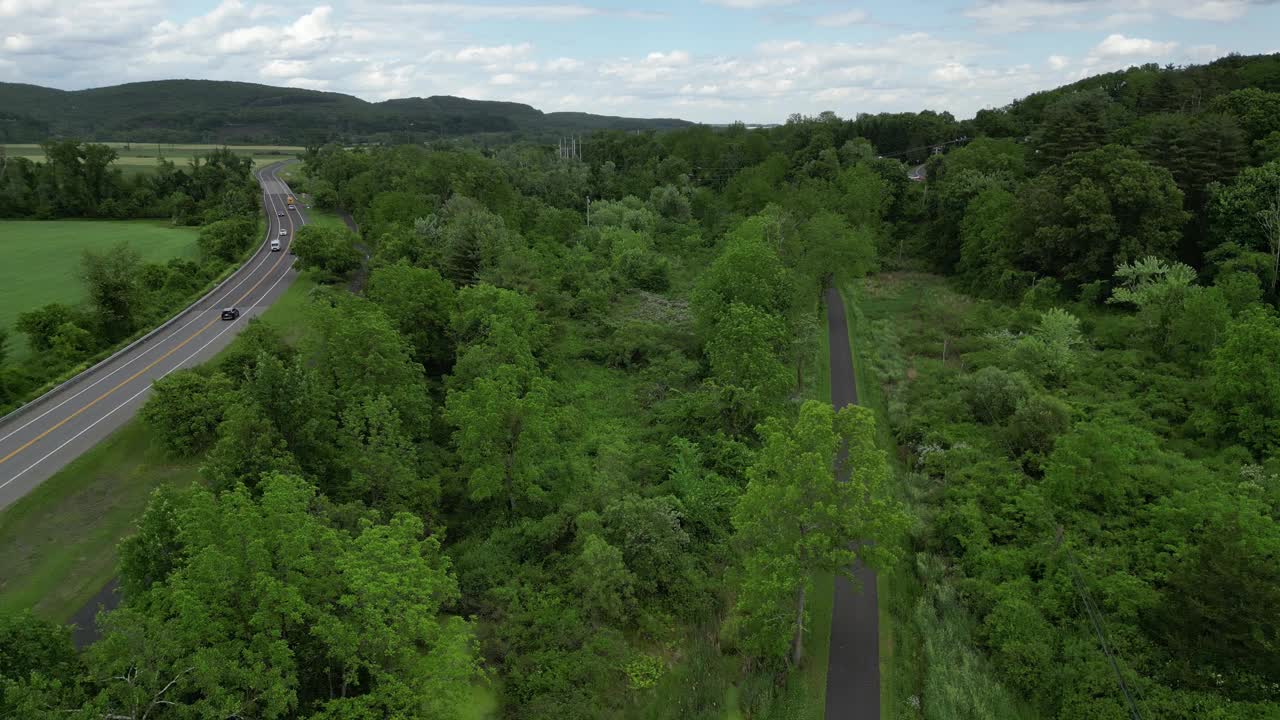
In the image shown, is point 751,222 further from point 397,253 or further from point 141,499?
point 141,499

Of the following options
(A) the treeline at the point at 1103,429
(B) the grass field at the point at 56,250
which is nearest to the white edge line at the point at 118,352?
(B) the grass field at the point at 56,250

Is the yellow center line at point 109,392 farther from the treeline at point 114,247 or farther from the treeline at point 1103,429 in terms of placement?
the treeline at point 1103,429

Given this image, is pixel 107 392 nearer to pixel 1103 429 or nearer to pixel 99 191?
pixel 1103 429

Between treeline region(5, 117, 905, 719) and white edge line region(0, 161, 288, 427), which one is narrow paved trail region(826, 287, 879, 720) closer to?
treeline region(5, 117, 905, 719)

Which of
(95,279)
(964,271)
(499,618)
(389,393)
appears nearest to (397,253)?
(95,279)

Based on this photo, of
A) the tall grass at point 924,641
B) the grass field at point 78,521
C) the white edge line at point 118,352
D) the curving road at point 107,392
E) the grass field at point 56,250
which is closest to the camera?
the tall grass at point 924,641

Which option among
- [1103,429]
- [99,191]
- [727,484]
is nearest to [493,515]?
[727,484]
